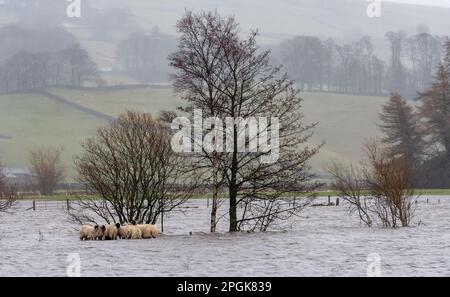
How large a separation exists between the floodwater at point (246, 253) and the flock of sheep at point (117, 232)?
802mm

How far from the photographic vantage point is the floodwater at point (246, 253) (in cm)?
3269

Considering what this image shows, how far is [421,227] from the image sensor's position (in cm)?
5594

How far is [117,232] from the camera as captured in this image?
50031 mm

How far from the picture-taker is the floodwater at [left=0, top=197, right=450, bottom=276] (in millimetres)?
32688

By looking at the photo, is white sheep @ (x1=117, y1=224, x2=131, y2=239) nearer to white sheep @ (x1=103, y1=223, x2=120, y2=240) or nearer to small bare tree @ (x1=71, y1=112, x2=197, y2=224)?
white sheep @ (x1=103, y1=223, x2=120, y2=240)

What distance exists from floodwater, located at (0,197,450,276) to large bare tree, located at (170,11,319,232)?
3078 mm

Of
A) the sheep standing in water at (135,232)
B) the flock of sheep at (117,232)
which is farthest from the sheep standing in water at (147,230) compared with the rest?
the sheep standing in water at (135,232)

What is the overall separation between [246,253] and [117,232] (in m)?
13.0

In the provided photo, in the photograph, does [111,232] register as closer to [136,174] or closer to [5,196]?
[136,174]

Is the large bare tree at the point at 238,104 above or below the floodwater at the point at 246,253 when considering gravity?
above

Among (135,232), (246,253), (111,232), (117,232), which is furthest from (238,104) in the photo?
(246,253)

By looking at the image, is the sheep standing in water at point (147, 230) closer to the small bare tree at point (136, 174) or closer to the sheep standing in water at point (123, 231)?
the sheep standing in water at point (123, 231)

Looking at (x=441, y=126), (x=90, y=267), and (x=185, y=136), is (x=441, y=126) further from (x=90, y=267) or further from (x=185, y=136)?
(x=90, y=267)
